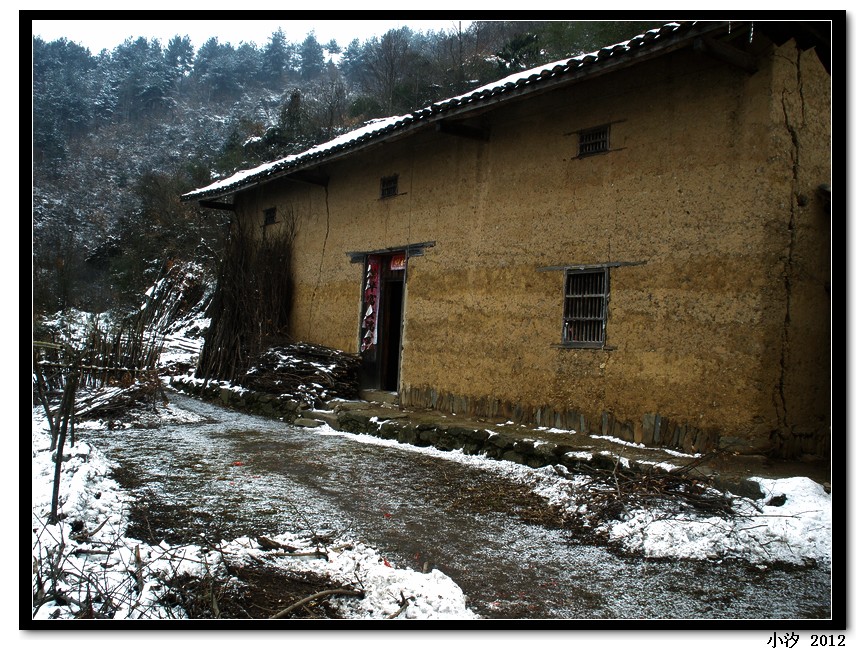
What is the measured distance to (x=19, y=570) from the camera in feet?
9.04

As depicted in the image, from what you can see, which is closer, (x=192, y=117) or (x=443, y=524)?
(x=443, y=524)

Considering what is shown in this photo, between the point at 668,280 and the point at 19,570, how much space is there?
20.4 feet

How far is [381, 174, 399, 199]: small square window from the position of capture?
10829mm

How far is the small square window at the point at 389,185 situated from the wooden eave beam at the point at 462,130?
1.95 meters

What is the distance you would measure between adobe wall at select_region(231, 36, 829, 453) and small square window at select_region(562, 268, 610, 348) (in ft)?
0.34

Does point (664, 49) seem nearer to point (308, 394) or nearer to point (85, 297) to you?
point (308, 394)

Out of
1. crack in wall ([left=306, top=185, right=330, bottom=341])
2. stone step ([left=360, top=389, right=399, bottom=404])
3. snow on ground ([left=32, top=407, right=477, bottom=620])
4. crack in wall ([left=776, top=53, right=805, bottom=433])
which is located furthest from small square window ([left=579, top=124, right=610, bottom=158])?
crack in wall ([left=306, top=185, right=330, bottom=341])

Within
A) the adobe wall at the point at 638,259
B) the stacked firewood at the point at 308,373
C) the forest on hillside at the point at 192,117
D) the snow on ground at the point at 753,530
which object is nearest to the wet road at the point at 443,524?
the snow on ground at the point at 753,530

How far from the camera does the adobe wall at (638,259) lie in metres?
6.45

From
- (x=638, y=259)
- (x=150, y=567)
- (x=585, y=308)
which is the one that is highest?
(x=638, y=259)

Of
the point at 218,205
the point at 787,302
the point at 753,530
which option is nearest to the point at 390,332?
the point at 787,302

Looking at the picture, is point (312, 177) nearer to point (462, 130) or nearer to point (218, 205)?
point (462, 130)

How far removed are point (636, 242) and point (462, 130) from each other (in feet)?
10.1

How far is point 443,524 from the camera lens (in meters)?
5.23
